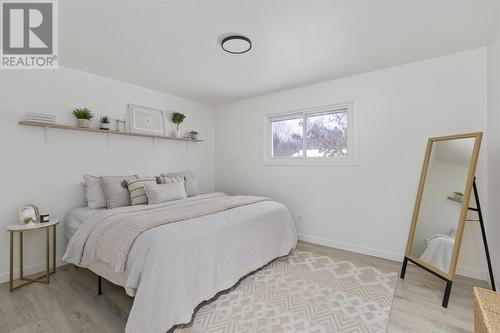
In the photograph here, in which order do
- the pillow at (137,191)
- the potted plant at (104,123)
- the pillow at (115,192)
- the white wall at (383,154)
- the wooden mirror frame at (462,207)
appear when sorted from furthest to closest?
the potted plant at (104,123) → the pillow at (137,191) → the pillow at (115,192) → the white wall at (383,154) → the wooden mirror frame at (462,207)

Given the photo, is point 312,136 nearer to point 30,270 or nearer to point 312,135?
point 312,135

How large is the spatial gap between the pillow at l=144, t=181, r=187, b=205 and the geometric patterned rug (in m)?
1.35

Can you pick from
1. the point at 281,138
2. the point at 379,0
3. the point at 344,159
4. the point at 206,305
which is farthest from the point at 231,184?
the point at 379,0

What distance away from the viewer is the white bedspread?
207 cm

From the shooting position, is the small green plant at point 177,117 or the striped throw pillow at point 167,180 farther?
the small green plant at point 177,117

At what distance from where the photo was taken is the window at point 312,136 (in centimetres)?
324

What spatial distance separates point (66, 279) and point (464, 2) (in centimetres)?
425

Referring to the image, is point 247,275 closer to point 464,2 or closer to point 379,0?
point 379,0

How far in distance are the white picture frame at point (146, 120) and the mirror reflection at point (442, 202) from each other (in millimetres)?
3607

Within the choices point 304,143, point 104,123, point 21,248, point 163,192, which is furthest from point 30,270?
point 304,143

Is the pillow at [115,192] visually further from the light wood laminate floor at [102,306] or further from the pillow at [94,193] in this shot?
the light wood laminate floor at [102,306]

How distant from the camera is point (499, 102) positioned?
6.38ft

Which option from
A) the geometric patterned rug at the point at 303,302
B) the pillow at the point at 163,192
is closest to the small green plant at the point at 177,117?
the pillow at the point at 163,192

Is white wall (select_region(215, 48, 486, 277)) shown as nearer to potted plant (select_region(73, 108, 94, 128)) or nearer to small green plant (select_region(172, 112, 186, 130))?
small green plant (select_region(172, 112, 186, 130))
